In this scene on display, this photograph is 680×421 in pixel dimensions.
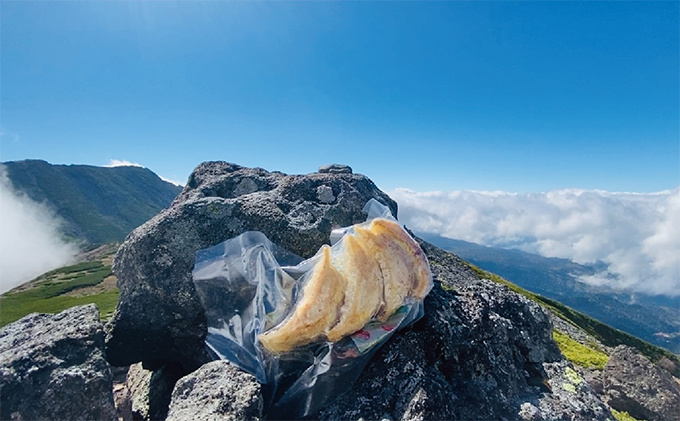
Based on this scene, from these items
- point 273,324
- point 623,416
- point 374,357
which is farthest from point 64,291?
point 623,416

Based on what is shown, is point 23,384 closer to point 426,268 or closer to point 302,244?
point 302,244

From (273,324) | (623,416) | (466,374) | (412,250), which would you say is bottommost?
(623,416)

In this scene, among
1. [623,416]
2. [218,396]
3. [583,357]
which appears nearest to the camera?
[218,396]

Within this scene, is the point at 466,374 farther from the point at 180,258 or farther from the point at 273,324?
the point at 180,258

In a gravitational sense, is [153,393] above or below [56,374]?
below

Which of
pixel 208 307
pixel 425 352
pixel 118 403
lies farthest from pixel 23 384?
pixel 425 352

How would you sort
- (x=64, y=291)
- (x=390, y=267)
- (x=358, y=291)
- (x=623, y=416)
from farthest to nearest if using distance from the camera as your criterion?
(x=64, y=291) < (x=623, y=416) < (x=390, y=267) < (x=358, y=291)
